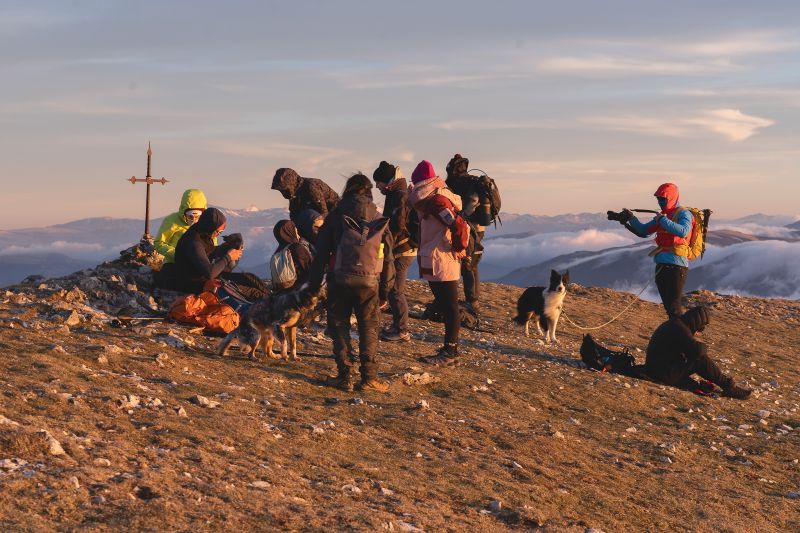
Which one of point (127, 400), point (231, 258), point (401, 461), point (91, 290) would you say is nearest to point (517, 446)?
point (401, 461)

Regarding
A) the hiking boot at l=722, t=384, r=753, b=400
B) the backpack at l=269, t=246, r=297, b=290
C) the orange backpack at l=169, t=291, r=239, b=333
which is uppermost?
the backpack at l=269, t=246, r=297, b=290

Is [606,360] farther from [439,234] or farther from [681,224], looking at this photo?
[439,234]

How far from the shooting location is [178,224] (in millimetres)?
12961

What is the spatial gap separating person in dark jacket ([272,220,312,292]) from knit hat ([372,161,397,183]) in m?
1.52

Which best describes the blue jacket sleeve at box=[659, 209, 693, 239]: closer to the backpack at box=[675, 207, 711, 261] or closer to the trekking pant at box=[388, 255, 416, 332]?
the backpack at box=[675, 207, 711, 261]

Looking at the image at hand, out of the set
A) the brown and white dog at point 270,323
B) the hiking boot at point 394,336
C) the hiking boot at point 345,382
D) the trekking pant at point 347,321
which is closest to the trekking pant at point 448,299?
the hiking boot at point 394,336

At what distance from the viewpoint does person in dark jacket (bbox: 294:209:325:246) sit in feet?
40.0

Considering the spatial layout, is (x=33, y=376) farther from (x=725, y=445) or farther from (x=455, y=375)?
(x=725, y=445)

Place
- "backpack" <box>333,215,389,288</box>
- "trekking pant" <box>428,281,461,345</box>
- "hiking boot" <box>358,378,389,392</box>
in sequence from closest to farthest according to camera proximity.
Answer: "backpack" <box>333,215,389,288</box>, "hiking boot" <box>358,378,389,392</box>, "trekking pant" <box>428,281,461,345</box>

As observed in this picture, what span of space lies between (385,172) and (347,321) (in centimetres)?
335

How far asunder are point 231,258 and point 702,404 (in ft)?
22.4

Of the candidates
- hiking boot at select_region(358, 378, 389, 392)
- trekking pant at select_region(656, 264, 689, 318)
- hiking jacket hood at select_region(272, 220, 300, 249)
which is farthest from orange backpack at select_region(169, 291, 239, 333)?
trekking pant at select_region(656, 264, 689, 318)

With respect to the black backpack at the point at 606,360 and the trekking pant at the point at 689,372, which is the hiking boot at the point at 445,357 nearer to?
the black backpack at the point at 606,360

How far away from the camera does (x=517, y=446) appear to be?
27.7ft
